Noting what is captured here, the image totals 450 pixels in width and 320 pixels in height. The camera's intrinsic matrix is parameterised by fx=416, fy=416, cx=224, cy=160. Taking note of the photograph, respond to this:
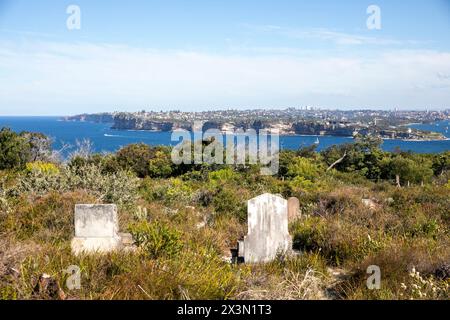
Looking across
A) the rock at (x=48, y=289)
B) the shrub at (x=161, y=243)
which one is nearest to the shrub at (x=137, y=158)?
the shrub at (x=161, y=243)

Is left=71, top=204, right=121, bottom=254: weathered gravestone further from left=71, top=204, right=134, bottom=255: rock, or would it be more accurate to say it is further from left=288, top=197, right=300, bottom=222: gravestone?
left=288, top=197, right=300, bottom=222: gravestone

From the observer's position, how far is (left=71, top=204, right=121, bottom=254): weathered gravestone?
258 inches

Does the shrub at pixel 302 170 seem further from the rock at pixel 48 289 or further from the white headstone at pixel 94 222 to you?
the rock at pixel 48 289

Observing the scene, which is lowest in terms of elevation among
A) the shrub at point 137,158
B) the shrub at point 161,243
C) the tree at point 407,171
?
the tree at point 407,171

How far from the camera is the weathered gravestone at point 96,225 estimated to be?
6.55m

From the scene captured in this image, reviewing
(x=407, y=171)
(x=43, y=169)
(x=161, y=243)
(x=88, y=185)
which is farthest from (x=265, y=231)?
(x=407, y=171)

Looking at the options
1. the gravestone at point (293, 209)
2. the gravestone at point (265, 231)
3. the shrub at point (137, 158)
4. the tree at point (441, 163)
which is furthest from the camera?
the tree at point (441, 163)

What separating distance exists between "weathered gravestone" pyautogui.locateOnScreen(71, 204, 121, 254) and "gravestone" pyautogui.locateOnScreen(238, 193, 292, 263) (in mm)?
2089

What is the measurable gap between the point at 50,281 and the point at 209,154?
2182 cm

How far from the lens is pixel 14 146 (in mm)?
22531

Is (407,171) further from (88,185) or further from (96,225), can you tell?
(96,225)

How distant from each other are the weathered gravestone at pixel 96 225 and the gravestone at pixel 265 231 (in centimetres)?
209
